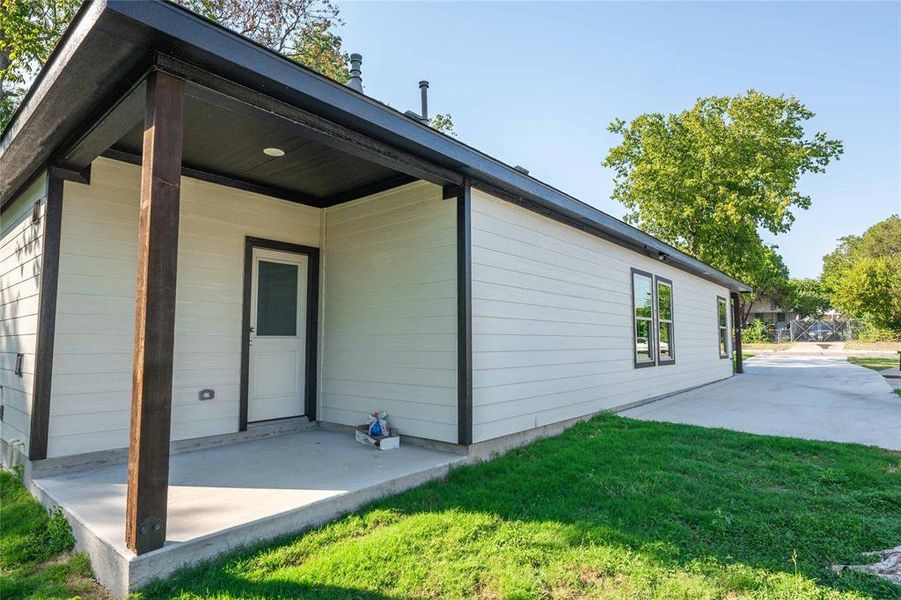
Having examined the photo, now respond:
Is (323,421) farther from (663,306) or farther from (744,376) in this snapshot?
(744,376)

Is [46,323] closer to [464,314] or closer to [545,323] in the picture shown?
[464,314]

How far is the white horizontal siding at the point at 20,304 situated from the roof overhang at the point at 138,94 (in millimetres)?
370

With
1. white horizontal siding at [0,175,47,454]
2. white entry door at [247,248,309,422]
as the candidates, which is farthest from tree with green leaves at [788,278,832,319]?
white horizontal siding at [0,175,47,454]

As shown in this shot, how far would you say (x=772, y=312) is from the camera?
39.8 metres

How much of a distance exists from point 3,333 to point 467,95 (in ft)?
28.2

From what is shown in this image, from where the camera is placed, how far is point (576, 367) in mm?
5758

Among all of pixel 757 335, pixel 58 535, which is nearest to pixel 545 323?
pixel 58 535

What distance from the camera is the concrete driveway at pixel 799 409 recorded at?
5.18 m

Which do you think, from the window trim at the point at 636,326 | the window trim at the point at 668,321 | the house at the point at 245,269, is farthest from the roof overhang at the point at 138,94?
the window trim at the point at 668,321

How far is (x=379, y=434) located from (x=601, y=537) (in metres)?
2.20

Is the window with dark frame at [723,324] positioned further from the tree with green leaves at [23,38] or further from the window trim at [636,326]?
the tree with green leaves at [23,38]

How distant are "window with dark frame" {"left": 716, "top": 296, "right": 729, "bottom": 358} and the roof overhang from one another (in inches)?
386

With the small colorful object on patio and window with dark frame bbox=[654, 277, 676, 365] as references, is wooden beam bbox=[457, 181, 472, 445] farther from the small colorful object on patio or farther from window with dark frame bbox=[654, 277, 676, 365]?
window with dark frame bbox=[654, 277, 676, 365]

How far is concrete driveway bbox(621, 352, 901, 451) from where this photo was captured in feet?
17.0
